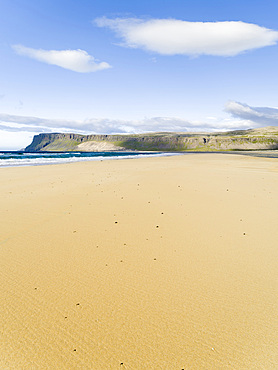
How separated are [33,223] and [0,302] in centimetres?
435

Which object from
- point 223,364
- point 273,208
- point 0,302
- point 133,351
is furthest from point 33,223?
point 273,208

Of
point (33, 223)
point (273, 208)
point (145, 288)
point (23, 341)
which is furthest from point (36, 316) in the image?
point (273, 208)

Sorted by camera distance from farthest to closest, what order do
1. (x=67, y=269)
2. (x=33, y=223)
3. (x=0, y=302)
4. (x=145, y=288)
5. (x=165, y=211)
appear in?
(x=165, y=211) → (x=33, y=223) → (x=67, y=269) → (x=145, y=288) → (x=0, y=302)

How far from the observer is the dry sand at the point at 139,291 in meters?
2.97

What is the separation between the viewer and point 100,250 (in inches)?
232

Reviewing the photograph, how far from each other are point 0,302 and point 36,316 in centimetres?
84

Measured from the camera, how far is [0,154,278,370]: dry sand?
2.97 meters

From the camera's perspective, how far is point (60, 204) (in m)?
10.6

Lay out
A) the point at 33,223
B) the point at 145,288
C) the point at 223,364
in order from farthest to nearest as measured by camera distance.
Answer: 1. the point at 33,223
2. the point at 145,288
3. the point at 223,364

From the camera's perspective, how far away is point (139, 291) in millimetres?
4203

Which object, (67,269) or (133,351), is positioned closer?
(133,351)

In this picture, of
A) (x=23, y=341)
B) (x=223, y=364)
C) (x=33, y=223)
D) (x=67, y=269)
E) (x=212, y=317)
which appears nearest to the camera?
(x=223, y=364)

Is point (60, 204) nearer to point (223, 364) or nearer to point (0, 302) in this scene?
point (0, 302)

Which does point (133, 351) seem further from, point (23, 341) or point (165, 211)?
point (165, 211)
